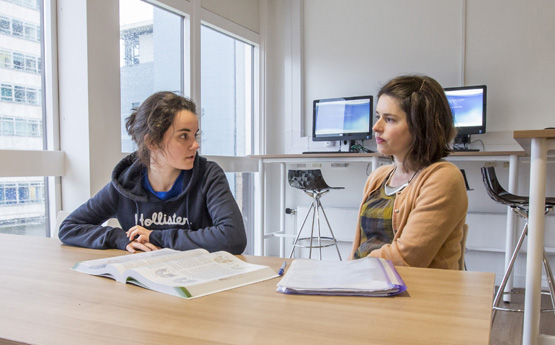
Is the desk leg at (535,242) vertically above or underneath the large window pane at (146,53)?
underneath

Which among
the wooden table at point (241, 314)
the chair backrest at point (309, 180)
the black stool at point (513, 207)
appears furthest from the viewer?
the chair backrest at point (309, 180)

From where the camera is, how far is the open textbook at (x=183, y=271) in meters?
0.77

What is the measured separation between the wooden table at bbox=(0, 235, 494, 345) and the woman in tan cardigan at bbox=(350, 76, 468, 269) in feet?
1.02

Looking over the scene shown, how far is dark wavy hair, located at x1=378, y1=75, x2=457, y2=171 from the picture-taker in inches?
52.2

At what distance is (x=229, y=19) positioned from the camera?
3.78 meters

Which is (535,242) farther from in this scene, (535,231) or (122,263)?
(122,263)

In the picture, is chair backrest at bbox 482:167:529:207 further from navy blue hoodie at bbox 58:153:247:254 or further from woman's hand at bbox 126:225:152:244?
woman's hand at bbox 126:225:152:244

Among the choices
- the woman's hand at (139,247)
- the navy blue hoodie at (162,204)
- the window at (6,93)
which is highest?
the window at (6,93)

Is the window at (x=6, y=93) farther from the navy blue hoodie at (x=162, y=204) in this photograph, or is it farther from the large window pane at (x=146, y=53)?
the navy blue hoodie at (x=162, y=204)

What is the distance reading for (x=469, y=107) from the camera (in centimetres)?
332

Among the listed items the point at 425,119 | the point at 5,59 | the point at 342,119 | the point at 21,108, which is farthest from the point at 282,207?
the point at 425,119

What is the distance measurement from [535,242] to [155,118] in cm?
135

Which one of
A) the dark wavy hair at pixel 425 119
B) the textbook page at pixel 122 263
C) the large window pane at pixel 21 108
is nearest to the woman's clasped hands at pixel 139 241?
the textbook page at pixel 122 263

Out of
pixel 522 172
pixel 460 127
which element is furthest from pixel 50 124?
pixel 522 172
